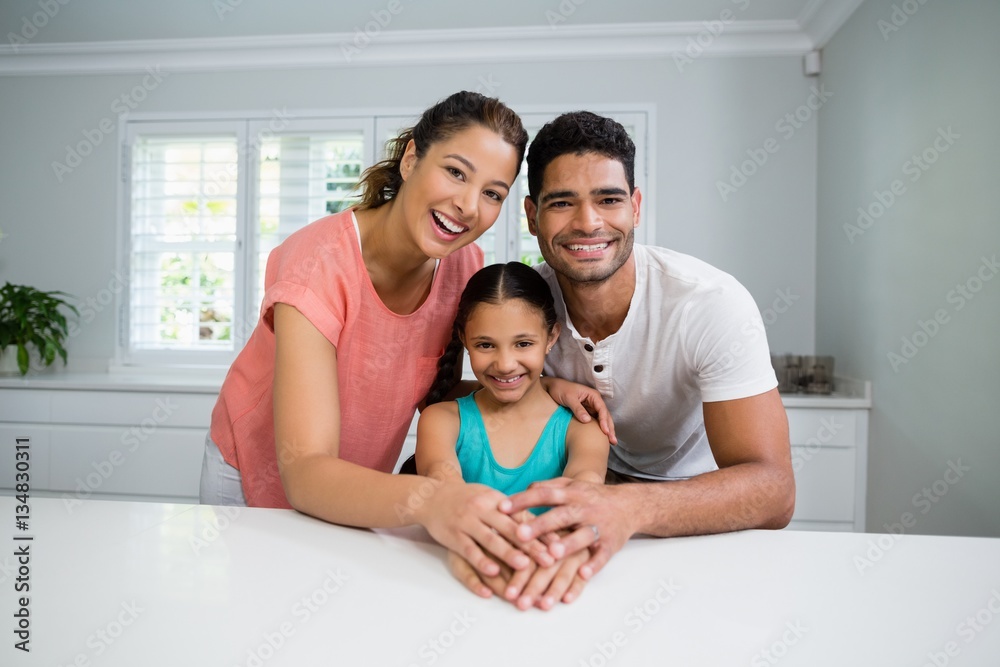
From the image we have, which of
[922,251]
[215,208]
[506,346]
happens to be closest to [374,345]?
[506,346]

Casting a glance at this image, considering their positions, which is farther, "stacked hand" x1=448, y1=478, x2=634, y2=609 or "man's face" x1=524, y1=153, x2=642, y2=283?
"man's face" x1=524, y1=153, x2=642, y2=283

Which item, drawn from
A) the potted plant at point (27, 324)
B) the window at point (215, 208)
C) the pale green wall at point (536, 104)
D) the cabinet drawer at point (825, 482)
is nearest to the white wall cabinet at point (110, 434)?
the potted plant at point (27, 324)

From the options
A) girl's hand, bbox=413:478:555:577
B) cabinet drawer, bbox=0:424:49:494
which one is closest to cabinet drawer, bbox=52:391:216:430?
cabinet drawer, bbox=0:424:49:494

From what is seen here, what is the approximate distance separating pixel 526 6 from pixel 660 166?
3.38 feet

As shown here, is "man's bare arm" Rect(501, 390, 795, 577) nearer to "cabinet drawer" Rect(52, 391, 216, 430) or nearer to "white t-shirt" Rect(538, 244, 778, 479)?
"white t-shirt" Rect(538, 244, 778, 479)

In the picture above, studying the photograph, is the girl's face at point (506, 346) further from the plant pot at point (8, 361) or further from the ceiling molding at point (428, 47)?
the plant pot at point (8, 361)

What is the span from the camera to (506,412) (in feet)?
4.51

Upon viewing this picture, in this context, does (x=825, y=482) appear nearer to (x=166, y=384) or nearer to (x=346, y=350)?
(x=346, y=350)

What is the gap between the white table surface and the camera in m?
0.63

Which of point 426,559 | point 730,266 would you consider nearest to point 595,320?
point 426,559

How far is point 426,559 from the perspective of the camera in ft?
2.77

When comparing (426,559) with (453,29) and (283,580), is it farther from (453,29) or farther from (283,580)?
(453,29)

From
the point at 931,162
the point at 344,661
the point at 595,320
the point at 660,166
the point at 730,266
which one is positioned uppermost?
the point at 660,166

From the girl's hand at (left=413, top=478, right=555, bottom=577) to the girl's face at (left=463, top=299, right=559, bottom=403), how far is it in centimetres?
46
